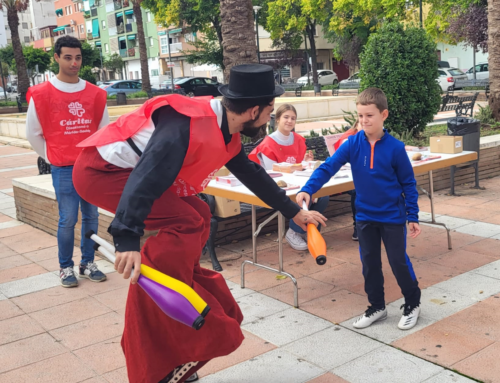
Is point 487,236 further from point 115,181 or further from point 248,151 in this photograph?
point 115,181

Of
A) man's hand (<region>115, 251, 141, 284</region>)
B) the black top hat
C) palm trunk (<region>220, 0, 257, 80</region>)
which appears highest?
palm trunk (<region>220, 0, 257, 80</region>)

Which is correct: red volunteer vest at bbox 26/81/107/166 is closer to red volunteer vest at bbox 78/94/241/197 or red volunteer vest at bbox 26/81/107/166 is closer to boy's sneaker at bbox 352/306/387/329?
red volunteer vest at bbox 78/94/241/197

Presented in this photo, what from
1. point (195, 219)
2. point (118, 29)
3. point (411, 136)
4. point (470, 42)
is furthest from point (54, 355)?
point (118, 29)

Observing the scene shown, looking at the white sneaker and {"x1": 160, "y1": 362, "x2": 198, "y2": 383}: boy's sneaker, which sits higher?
{"x1": 160, "y1": 362, "x2": 198, "y2": 383}: boy's sneaker

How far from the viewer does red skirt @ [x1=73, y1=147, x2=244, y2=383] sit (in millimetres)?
2537

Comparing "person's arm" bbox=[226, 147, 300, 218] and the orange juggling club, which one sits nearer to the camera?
the orange juggling club

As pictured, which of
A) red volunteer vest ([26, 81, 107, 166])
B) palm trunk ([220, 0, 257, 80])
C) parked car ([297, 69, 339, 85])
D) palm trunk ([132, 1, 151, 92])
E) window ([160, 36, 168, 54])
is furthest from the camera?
window ([160, 36, 168, 54])

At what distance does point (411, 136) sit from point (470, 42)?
71.5 feet

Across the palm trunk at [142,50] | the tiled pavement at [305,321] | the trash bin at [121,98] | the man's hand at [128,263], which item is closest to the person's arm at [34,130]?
the tiled pavement at [305,321]

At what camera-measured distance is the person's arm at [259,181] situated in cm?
296

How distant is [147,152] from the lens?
2281 mm

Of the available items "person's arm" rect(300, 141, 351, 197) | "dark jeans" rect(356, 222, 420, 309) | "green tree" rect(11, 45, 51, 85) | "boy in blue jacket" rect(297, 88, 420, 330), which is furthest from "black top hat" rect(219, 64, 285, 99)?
"green tree" rect(11, 45, 51, 85)

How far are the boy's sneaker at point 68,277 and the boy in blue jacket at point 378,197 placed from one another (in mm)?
2347

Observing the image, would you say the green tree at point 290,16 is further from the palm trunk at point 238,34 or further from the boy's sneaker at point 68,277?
the boy's sneaker at point 68,277
